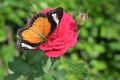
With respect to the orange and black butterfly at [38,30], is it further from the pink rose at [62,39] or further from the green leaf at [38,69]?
the green leaf at [38,69]

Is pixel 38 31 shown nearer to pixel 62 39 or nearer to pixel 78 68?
pixel 62 39

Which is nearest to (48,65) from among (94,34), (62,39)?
(62,39)

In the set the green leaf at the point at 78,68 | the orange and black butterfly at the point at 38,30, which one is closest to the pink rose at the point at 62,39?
the orange and black butterfly at the point at 38,30

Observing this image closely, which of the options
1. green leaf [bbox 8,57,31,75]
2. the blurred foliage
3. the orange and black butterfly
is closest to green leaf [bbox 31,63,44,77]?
green leaf [bbox 8,57,31,75]

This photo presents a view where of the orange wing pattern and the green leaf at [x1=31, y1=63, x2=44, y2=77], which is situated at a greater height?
the orange wing pattern

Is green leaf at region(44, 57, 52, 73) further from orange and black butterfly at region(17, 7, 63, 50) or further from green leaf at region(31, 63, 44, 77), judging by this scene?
orange and black butterfly at region(17, 7, 63, 50)

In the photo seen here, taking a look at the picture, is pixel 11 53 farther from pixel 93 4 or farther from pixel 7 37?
pixel 93 4
